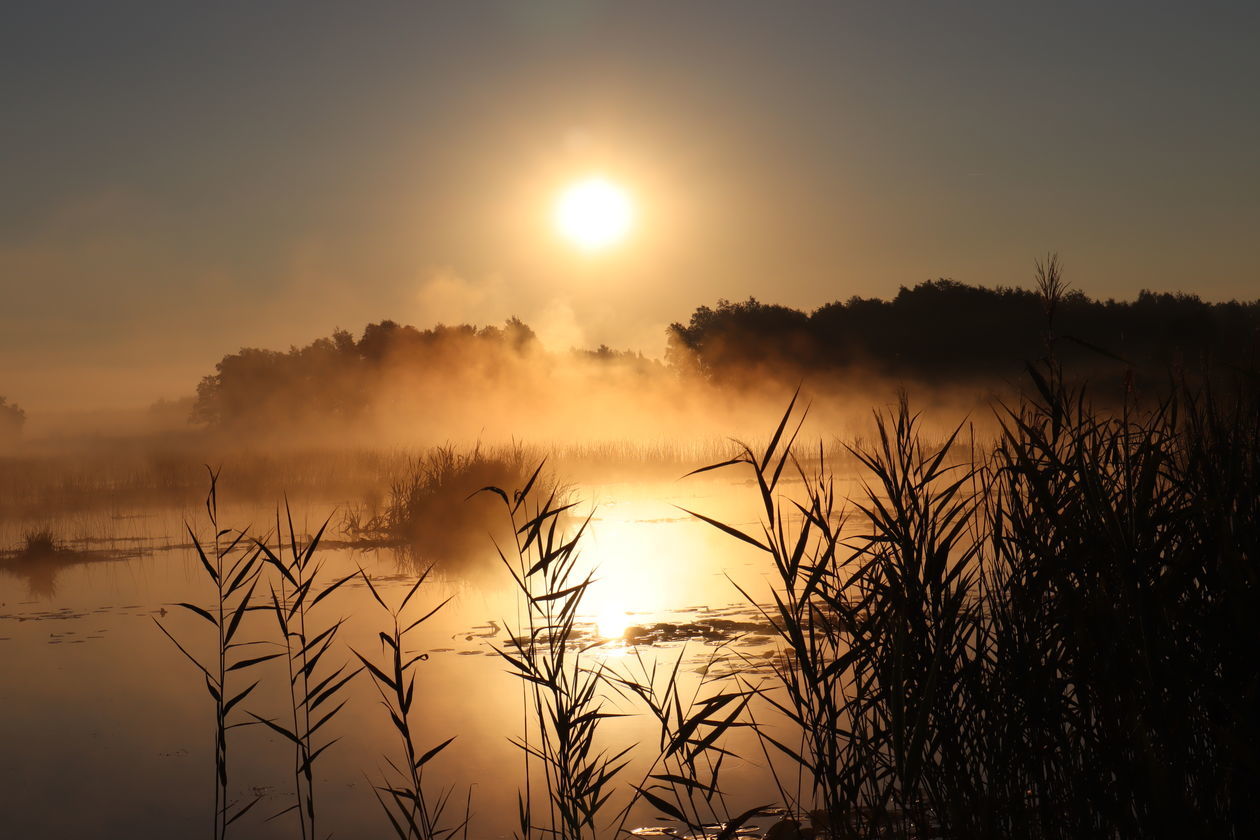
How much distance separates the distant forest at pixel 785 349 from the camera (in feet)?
108

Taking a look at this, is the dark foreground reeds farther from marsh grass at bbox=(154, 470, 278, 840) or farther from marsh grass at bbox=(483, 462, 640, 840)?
marsh grass at bbox=(154, 470, 278, 840)

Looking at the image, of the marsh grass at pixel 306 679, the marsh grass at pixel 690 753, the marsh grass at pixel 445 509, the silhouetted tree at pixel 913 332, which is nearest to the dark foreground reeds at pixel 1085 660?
the marsh grass at pixel 690 753

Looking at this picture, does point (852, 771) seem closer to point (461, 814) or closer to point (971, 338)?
point (461, 814)

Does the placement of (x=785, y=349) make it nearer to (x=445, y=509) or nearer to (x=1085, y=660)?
(x=445, y=509)

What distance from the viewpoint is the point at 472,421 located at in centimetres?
4175

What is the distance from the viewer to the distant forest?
3294 cm

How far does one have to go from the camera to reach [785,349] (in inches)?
1543

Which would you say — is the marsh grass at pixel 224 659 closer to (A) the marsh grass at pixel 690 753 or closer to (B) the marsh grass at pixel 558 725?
(B) the marsh grass at pixel 558 725

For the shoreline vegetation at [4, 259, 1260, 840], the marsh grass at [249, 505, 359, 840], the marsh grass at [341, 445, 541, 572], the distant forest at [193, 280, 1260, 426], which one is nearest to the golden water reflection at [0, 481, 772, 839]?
the marsh grass at [249, 505, 359, 840]

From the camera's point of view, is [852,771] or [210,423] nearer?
[852,771]

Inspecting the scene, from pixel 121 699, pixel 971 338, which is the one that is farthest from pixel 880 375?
pixel 121 699

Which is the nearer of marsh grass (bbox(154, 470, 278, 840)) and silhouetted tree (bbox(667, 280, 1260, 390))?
marsh grass (bbox(154, 470, 278, 840))

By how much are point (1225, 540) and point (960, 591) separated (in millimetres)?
997

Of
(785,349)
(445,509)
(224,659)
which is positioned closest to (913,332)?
(785,349)
